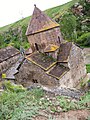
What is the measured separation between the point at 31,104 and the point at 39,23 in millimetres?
16435

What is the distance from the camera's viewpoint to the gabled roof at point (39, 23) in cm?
2683

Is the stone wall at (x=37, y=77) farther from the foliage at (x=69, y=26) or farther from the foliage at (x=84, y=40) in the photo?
the foliage at (x=69, y=26)

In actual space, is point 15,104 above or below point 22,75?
above

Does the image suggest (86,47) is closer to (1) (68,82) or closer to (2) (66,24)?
(2) (66,24)

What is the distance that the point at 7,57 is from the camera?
47625 millimetres

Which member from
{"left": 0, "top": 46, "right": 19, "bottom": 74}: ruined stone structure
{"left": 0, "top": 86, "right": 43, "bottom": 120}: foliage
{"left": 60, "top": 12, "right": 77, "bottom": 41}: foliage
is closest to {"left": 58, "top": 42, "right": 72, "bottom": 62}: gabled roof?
{"left": 0, "top": 86, "right": 43, "bottom": 120}: foliage

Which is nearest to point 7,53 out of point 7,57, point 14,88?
point 7,57

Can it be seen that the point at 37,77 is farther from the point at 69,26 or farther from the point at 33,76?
the point at 69,26

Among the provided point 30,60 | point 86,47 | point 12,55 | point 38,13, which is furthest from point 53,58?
point 86,47

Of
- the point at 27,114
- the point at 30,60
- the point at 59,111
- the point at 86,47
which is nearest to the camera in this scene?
the point at 27,114

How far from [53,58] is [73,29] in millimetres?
37238

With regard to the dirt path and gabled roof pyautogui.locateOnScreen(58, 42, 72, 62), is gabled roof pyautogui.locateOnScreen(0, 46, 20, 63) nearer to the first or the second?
gabled roof pyautogui.locateOnScreen(58, 42, 72, 62)

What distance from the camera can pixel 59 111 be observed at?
476 inches

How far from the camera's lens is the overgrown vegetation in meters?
11.2
